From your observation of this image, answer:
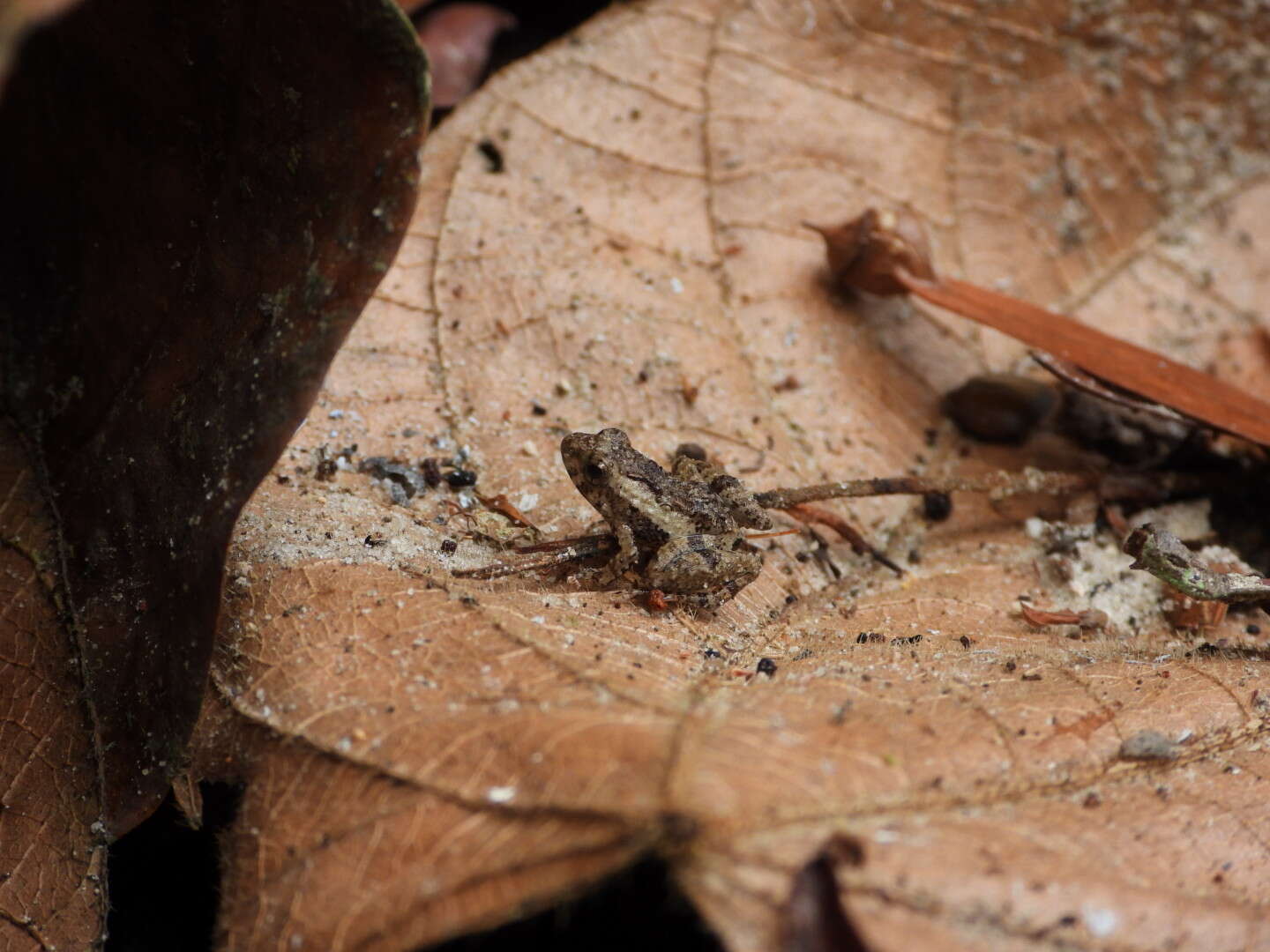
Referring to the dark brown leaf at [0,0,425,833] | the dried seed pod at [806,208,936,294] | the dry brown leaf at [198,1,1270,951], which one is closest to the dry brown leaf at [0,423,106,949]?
the dark brown leaf at [0,0,425,833]

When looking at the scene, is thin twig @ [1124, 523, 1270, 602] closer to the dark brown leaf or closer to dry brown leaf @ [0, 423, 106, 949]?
the dark brown leaf

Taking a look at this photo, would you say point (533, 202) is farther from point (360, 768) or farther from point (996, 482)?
point (360, 768)

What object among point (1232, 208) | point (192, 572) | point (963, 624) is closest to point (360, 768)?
point (192, 572)

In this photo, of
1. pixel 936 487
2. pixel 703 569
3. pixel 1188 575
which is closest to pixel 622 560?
pixel 703 569

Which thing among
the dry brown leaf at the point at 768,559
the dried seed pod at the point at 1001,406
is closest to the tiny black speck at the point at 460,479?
the dry brown leaf at the point at 768,559

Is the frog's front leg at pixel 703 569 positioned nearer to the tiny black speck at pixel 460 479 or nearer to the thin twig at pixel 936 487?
the thin twig at pixel 936 487

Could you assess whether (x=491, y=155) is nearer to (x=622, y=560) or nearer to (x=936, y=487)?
(x=622, y=560)
